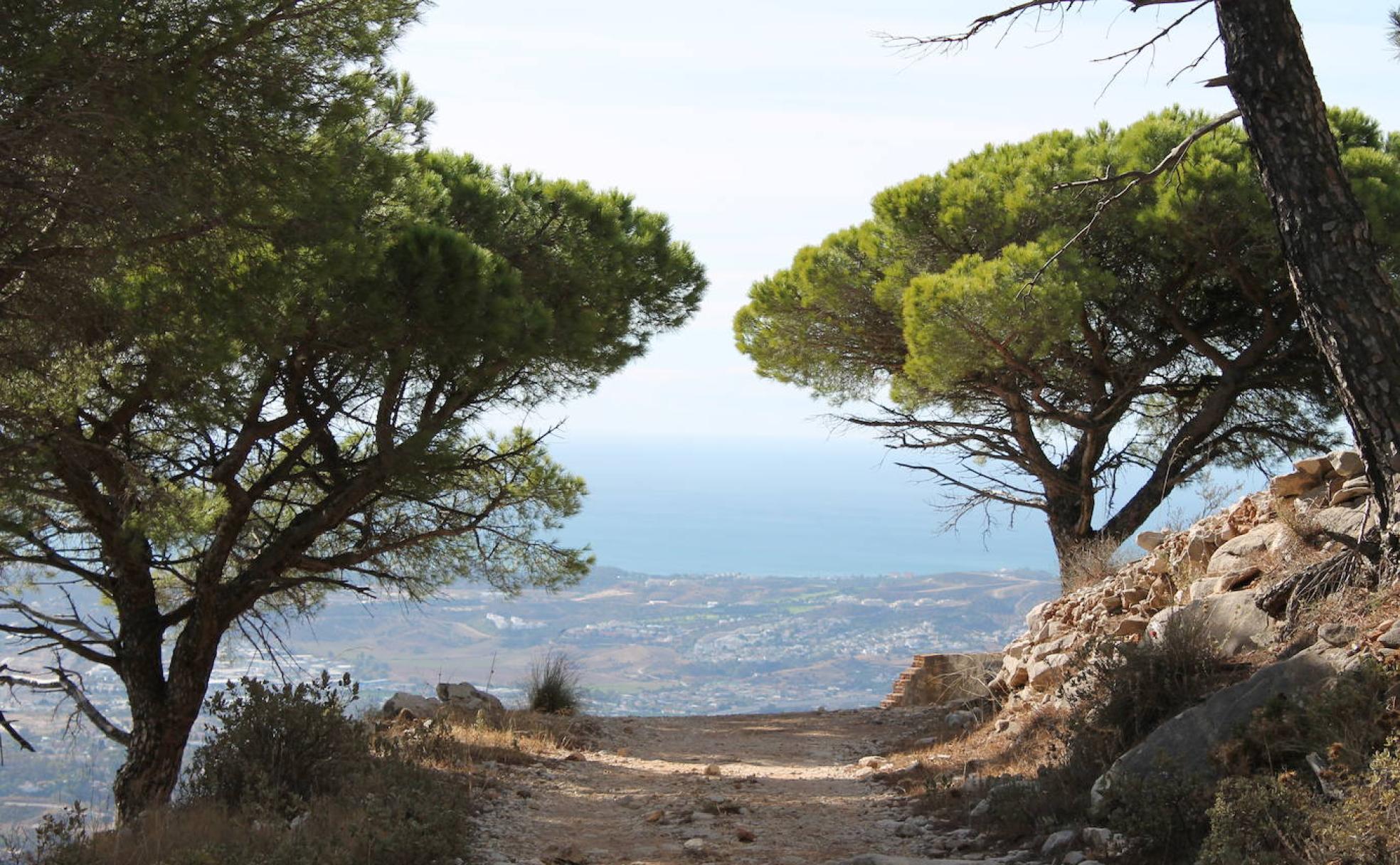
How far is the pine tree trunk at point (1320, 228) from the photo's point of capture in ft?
17.5

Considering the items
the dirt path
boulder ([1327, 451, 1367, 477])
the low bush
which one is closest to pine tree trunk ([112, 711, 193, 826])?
the low bush

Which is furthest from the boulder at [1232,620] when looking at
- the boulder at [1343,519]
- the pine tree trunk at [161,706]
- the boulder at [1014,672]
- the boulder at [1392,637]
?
the pine tree trunk at [161,706]

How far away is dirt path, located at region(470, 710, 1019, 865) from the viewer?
557 centimetres

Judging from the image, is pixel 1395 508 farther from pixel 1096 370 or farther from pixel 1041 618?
pixel 1096 370

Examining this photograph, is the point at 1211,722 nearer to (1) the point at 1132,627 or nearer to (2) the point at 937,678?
(1) the point at 1132,627

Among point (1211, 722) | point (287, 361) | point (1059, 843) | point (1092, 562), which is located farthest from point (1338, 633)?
point (287, 361)

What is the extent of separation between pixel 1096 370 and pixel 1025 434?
1.03m

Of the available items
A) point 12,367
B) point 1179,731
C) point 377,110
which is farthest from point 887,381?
point 12,367

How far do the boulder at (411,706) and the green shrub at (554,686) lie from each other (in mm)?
1320

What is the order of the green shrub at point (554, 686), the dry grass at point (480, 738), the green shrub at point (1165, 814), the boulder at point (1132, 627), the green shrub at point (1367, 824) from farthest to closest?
the green shrub at point (554, 686), the boulder at point (1132, 627), the dry grass at point (480, 738), the green shrub at point (1165, 814), the green shrub at point (1367, 824)

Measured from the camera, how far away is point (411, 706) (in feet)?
33.3

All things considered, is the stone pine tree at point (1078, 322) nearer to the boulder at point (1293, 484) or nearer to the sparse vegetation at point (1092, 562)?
the sparse vegetation at point (1092, 562)

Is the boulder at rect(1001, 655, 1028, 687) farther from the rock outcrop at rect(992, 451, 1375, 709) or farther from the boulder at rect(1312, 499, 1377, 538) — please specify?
the boulder at rect(1312, 499, 1377, 538)

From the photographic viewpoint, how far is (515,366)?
28.7ft
